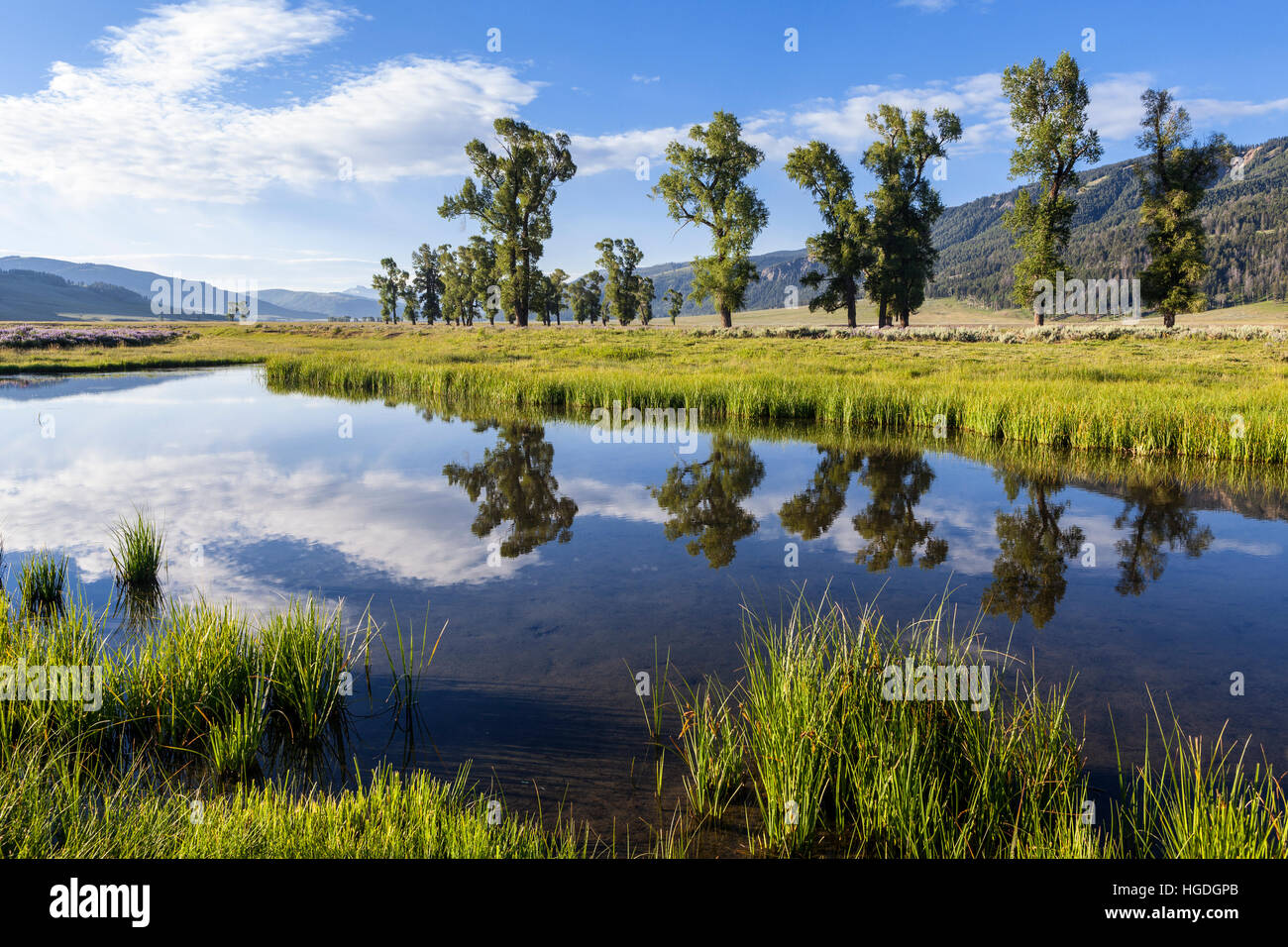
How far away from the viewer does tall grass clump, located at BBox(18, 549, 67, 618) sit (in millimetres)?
7898

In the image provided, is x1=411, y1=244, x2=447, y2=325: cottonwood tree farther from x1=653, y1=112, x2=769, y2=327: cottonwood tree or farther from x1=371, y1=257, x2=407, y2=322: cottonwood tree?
x1=653, y1=112, x2=769, y2=327: cottonwood tree

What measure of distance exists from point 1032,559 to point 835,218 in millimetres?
51662

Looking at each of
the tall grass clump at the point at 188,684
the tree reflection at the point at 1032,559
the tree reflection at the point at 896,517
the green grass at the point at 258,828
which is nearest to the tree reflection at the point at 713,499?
the tree reflection at the point at 896,517

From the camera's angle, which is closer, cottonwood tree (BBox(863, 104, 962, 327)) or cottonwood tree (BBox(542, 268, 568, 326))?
cottonwood tree (BBox(863, 104, 962, 327))

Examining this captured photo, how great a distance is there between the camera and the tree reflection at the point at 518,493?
11609 millimetres

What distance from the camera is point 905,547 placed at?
35.3 feet

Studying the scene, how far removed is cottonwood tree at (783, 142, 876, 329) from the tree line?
11 cm

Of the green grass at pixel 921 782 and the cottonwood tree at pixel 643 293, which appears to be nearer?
the green grass at pixel 921 782

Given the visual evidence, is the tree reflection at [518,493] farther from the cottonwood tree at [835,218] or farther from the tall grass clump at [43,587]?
→ the cottonwood tree at [835,218]

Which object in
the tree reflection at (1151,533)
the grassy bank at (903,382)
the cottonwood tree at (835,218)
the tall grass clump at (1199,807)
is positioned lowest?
the tall grass clump at (1199,807)

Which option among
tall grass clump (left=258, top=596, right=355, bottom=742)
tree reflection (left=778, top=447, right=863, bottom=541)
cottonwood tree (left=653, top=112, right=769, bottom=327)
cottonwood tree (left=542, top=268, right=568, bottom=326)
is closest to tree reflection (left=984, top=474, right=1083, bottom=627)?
tree reflection (left=778, top=447, right=863, bottom=541)

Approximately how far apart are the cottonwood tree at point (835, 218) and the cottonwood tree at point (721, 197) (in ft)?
12.6

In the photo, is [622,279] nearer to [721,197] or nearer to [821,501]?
[721,197]

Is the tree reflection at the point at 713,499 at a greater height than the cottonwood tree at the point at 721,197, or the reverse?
the cottonwood tree at the point at 721,197
